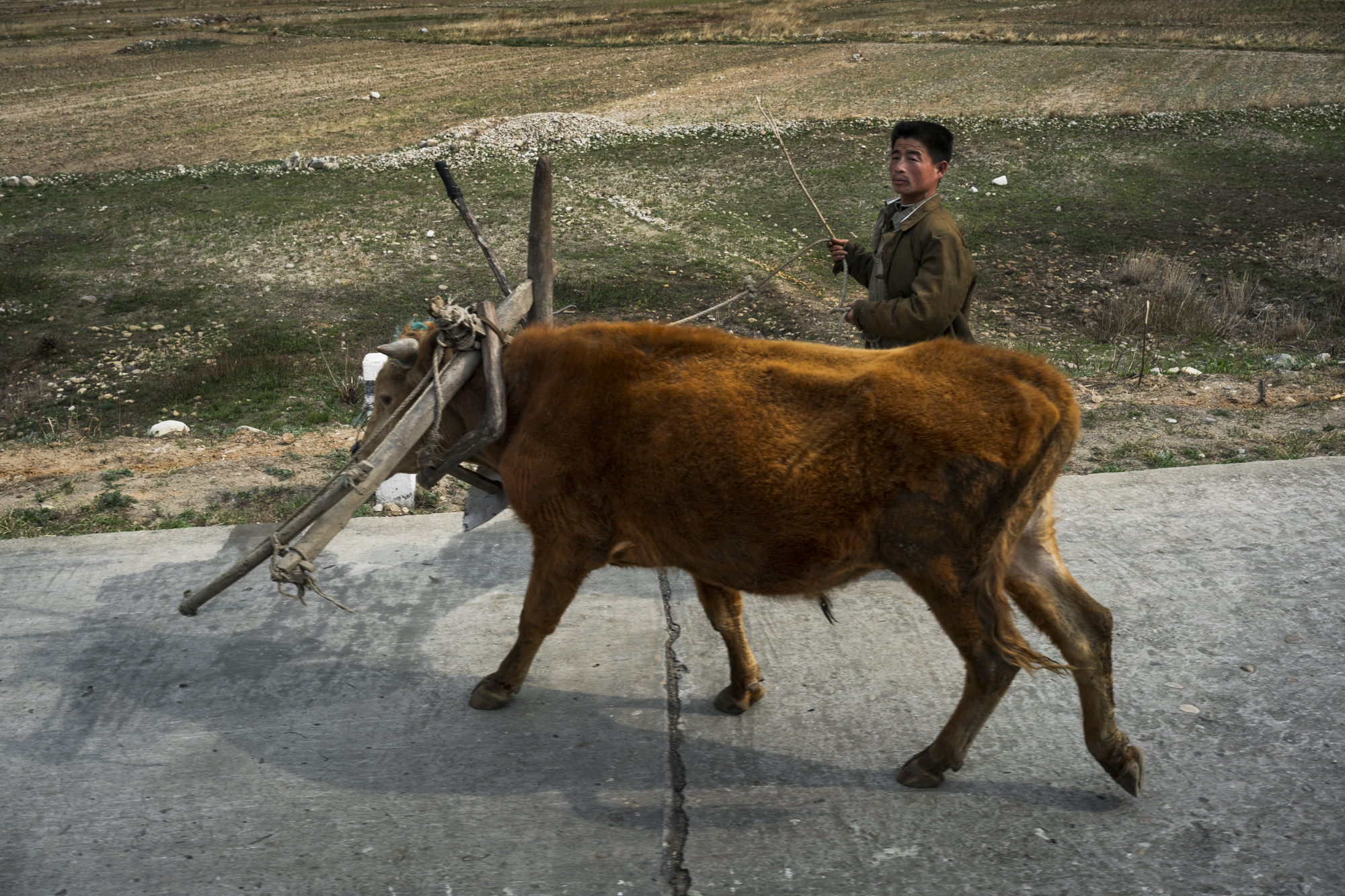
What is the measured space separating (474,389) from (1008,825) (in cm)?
243

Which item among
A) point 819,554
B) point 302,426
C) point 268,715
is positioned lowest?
point 302,426

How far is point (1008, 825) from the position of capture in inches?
131

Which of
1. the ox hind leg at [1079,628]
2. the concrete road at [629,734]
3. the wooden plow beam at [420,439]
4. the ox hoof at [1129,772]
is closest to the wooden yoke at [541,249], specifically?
the wooden plow beam at [420,439]

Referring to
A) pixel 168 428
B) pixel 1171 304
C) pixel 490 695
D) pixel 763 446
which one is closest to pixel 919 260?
pixel 763 446

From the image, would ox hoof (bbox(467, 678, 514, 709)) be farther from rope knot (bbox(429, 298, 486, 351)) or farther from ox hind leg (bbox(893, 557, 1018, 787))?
ox hind leg (bbox(893, 557, 1018, 787))

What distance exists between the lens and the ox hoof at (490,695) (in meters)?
3.94

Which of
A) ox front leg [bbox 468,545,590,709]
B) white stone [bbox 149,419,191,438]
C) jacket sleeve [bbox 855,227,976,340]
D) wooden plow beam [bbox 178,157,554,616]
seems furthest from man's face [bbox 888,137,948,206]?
white stone [bbox 149,419,191,438]

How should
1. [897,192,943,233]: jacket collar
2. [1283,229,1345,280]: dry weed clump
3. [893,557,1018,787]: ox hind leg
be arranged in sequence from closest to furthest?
1. [893,557,1018,787]: ox hind leg
2. [897,192,943,233]: jacket collar
3. [1283,229,1345,280]: dry weed clump

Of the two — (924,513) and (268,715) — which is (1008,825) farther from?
(268,715)

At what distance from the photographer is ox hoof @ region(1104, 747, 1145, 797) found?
3.38 m

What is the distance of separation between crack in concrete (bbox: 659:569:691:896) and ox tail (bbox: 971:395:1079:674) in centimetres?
120

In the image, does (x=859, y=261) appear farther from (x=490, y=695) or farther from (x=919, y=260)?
(x=490, y=695)

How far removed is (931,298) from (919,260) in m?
0.26

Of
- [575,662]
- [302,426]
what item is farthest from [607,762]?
[302,426]
